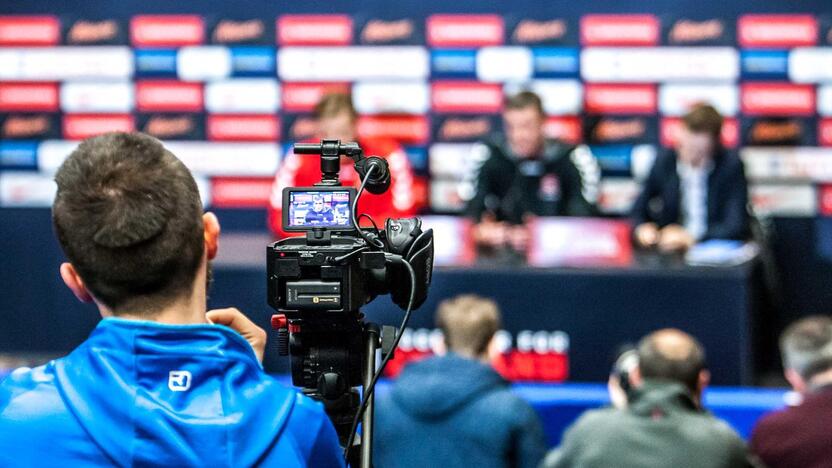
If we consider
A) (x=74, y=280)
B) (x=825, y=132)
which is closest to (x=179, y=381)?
(x=74, y=280)

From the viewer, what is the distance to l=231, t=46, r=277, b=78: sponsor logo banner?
8797 mm

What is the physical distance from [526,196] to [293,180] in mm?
1485

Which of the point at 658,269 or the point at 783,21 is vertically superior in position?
the point at 783,21

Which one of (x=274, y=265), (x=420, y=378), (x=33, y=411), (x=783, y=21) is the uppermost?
(x=783, y=21)

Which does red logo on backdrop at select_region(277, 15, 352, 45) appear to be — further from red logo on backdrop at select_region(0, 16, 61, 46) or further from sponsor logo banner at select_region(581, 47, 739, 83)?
sponsor logo banner at select_region(581, 47, 739, 83)

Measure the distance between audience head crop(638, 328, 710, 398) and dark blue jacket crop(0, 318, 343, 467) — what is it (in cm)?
269

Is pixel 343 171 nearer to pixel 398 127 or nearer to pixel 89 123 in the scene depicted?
pixel 398 127

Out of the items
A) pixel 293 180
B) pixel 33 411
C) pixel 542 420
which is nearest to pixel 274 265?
pixel 33 411

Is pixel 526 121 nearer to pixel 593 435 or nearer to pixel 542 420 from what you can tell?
pixel 542 420

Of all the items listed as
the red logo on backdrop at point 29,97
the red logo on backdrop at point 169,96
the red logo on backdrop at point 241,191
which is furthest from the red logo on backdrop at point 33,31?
the red logo on backdrop at point 241,191

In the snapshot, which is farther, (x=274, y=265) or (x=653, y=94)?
(x=653, y=94)

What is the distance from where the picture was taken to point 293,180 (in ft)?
22.8

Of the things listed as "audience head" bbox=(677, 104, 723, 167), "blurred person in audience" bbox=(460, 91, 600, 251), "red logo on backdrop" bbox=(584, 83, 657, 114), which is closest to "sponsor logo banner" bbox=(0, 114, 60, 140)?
"blurred person in audience" bbox=(460, 91, 600, 251)

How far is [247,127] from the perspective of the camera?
889 cm
